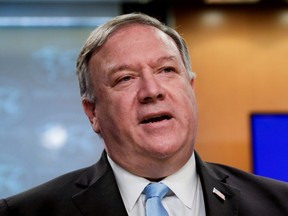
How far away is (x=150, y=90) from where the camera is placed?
1490 millimetres

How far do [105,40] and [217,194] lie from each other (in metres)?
0.57

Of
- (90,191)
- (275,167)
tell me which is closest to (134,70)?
(90,191)

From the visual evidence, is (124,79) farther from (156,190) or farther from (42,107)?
(42,107)

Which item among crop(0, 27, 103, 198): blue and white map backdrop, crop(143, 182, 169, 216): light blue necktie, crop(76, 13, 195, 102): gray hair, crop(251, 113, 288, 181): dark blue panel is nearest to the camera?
crop(143, 182, 169, 216): light blue necktie

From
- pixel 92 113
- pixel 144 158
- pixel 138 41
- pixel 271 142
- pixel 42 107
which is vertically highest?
pixel 138 41

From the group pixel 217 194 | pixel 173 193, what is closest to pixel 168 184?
pixel 173 193

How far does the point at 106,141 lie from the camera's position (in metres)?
1.62

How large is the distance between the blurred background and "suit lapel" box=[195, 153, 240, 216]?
3.06 meters

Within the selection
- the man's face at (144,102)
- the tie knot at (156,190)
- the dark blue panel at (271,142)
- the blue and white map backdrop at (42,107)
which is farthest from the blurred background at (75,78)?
the tie knot at (156,190)

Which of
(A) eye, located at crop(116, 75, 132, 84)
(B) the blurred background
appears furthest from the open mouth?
(B) the blurred background

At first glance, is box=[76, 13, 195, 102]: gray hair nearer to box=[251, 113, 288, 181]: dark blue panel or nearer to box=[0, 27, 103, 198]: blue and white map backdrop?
box=[251, 113, 288, 181]: dark blue panel

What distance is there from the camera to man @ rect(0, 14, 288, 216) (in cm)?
149

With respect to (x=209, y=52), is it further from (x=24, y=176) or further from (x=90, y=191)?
(x=90, y=191)

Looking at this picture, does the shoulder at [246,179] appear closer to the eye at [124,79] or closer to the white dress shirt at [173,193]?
the white dress shirt at [173,193]
